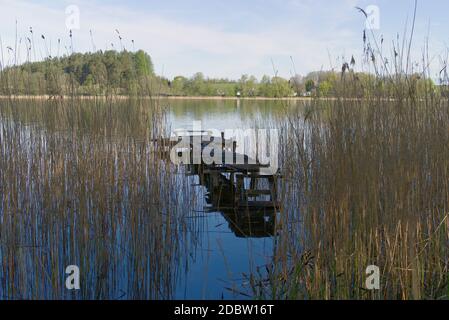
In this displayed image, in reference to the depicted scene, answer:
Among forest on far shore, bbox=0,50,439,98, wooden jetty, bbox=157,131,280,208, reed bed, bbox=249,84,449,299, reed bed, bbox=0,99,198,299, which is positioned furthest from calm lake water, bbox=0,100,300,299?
wooden jetty, bbox=157,131,280,208

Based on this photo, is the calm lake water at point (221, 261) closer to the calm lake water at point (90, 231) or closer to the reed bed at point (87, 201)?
the calm lake water at point (90, 231)

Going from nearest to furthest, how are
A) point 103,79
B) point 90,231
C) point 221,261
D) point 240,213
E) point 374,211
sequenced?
1. point 374,211
2. point 90,231
3. point 221,261
4. point 103,79
5. point 240,213

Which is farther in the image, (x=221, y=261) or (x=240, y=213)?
(x=240, y=213)

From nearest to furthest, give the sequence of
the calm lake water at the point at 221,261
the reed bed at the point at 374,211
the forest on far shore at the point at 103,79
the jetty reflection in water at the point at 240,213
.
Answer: the reed bed at the point at 374,211 → the calm lake water at the point at 221,261 → the forest on far shore at the point at 103,79 → the jetty reflection in water at the point at 240,213

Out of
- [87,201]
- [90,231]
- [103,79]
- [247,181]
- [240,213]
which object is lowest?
→ [240,213]

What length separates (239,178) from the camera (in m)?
4.28

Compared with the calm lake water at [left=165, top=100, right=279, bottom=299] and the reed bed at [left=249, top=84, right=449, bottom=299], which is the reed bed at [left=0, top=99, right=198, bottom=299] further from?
the reed bed at [left=249, top=84, right=449, bottom=299]

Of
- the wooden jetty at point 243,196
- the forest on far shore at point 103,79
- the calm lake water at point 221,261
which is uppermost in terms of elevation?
the forest on far shore at point 103,79

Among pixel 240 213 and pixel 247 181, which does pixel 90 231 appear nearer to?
pixel 240 213

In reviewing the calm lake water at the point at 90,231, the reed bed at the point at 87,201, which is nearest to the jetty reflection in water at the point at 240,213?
the calm lake water at the point at 90,231

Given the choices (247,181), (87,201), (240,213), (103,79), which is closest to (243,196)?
(240,213)

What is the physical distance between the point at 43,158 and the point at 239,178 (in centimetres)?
201
